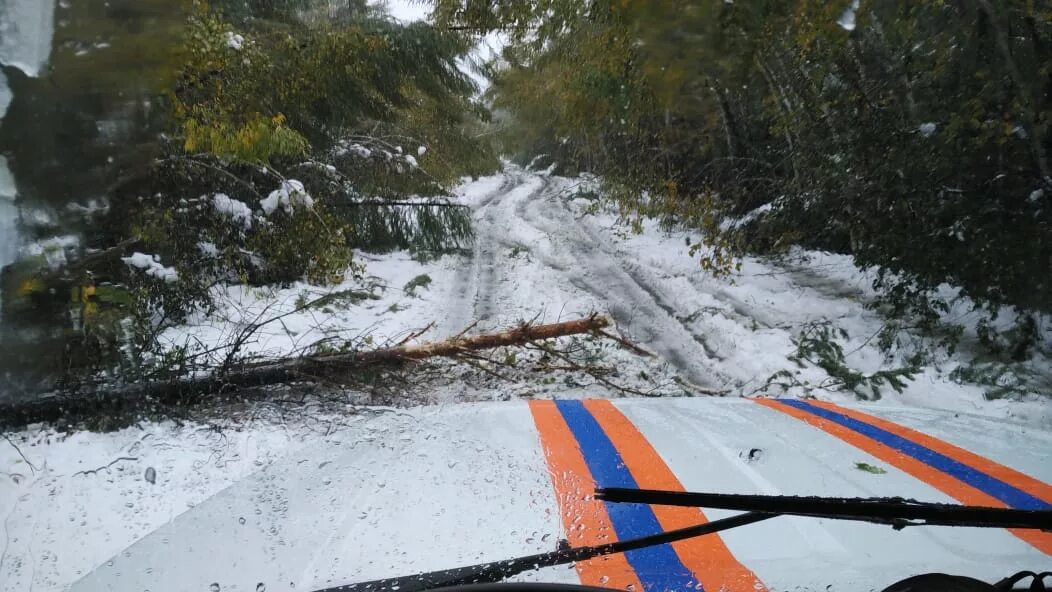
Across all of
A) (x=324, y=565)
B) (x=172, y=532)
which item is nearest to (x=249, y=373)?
(x=172, y=532)

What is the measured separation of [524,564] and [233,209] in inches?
187

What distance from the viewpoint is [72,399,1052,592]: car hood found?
1277mm

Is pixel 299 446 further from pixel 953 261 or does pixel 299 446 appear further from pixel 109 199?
pixel 953 261

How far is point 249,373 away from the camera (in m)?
3.44

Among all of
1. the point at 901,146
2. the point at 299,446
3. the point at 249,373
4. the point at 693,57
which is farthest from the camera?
the point at 901,146

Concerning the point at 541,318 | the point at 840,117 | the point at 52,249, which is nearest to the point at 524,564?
the point at 52,249

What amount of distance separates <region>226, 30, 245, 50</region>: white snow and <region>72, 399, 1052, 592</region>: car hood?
11.0 ft

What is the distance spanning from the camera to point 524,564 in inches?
50.1

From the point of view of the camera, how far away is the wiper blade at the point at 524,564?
1235mm

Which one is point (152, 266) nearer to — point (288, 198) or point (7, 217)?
point (288, 198)

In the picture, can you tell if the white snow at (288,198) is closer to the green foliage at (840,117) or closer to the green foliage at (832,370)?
the green foliage at (840,117)

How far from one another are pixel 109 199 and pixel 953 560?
3.30m

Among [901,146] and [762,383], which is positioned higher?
[901,146]

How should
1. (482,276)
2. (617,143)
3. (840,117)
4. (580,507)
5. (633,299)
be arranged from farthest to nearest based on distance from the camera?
1. (482,276)
2. (633,299)
3. (617,143)
4. (840,117)
5. (580,507)
